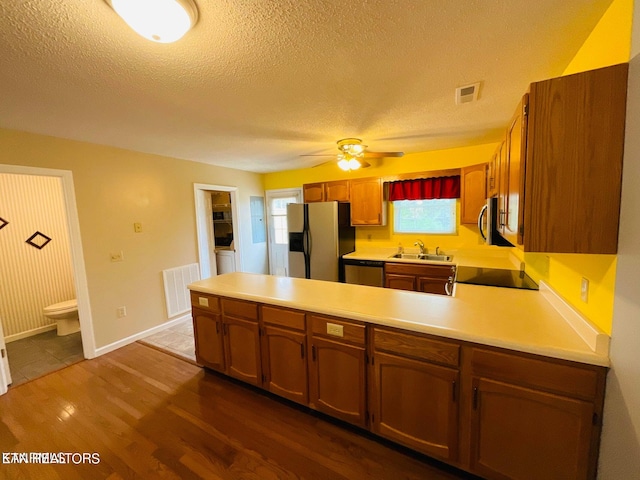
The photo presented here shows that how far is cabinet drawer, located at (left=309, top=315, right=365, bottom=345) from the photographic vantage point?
5.22 ft

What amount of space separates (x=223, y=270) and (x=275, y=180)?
2035mm

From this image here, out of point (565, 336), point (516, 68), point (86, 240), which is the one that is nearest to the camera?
point (565, 336)

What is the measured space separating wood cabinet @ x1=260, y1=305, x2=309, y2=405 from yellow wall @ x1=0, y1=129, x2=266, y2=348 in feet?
7.13

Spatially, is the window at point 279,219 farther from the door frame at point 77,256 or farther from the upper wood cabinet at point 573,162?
the upper wood cabinet at point 573,162

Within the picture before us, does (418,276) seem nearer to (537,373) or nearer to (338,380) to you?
(338,380)

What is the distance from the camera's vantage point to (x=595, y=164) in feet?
3.30

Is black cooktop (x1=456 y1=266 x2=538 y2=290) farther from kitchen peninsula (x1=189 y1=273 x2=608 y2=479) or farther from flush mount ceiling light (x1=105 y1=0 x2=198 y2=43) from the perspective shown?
flush mount ceiling light (x1=105 y1=0 x2=198 y2=43)

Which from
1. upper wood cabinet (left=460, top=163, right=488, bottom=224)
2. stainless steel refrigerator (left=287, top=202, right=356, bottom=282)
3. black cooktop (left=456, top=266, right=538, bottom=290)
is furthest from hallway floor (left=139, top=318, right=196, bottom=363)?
upper wood cabinet (left=460, top=163, right=488, bottom=224)

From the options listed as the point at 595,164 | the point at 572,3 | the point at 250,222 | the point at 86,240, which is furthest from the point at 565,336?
the point at 250,222

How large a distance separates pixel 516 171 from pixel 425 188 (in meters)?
2.58

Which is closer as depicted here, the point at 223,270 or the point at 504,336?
the point at 504,336

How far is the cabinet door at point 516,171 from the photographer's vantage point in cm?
111

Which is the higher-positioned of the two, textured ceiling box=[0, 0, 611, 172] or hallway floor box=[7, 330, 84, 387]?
textured ceiling box=[0, 0, 611, 172]

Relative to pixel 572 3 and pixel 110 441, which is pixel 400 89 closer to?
pixel 572 3
